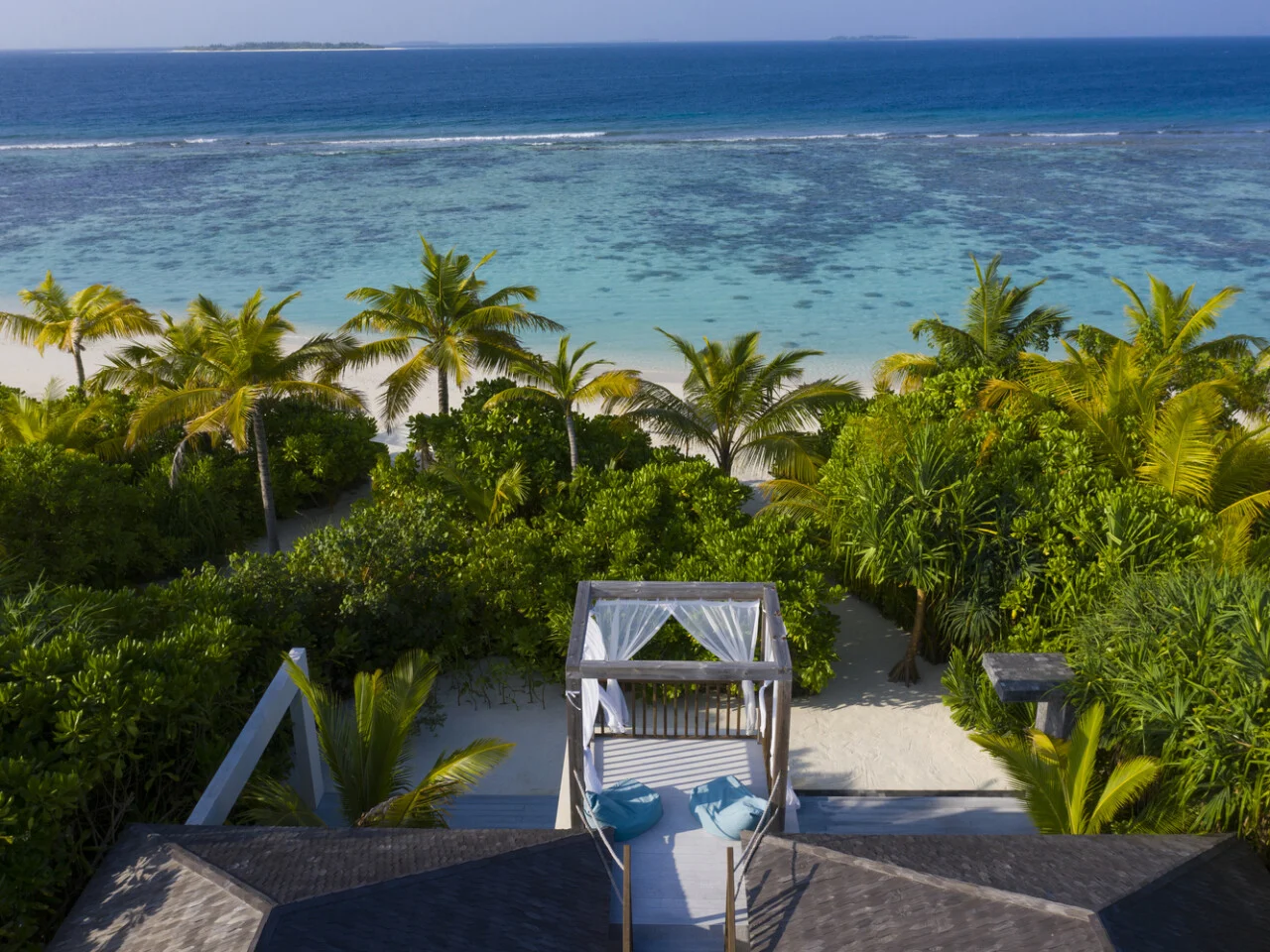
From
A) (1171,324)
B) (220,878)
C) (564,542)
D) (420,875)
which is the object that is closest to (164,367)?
(564,542)

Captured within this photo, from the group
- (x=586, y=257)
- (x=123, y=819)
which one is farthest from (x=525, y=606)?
(x=586, y=257)

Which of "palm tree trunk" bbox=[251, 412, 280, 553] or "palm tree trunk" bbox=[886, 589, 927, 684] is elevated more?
"palm tree trunk" bbox=[251, 412, 280, 553]

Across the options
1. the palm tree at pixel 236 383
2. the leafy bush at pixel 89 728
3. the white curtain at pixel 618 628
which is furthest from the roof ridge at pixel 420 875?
the palm tree at pixel 236 383

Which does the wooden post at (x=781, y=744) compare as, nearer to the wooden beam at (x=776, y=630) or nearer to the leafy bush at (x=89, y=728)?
the wooden beam at (x=776, y=630)

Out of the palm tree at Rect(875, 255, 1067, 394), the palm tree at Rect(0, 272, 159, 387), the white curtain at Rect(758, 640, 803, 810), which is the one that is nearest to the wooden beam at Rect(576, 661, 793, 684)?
the white curtain at Rect(758, 640, 803, 810)

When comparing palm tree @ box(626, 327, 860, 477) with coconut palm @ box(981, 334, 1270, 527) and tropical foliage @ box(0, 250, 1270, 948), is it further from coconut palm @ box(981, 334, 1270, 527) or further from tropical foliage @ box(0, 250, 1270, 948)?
coconut palm @ box(981, 334, 1270, 527)
